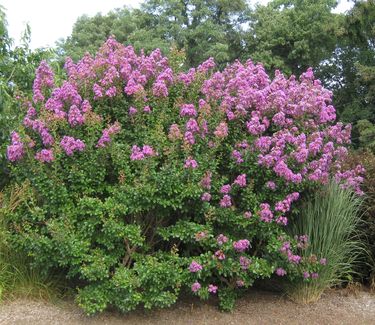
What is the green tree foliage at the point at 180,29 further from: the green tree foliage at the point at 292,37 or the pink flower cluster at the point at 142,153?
the pink flower cluster at the point at 142,153

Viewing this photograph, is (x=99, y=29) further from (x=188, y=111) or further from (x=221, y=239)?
(x=221, y=239)

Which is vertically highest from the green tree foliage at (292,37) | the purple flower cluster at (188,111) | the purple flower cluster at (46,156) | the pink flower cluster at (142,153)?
the green tree foliage at (292,37)

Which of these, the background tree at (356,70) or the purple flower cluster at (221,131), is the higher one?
the background tree at (356,70)

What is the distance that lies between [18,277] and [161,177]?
1889 mm

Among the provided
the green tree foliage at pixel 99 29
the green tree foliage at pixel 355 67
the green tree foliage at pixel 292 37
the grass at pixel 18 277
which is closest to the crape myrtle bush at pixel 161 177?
the grass at pixel 18 277

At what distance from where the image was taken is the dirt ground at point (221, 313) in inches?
175

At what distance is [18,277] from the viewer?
4.86 metres

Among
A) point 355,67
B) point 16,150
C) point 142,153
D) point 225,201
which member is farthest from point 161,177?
point 355,67

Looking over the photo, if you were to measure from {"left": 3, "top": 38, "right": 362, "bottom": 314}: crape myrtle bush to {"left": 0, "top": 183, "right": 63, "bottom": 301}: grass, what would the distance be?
0.18 m

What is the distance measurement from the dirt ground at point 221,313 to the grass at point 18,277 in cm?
13

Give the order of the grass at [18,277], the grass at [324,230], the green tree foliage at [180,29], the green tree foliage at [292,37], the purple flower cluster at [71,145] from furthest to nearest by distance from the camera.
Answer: the green tree foliage at [292,37]
the green tree foliage at [180,29]
the grass at [324,230]
the grass at [18,277]
the purple flower cluster at [71,145]

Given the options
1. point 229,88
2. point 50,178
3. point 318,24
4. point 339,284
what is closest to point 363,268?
point 339,284

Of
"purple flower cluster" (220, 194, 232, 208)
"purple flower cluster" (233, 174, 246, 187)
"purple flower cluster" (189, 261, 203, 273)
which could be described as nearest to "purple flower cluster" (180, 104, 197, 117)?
"purple flower cluster" (233, 174, 246, 187)

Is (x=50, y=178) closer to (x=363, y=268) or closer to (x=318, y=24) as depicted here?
(x=363, y=268)
